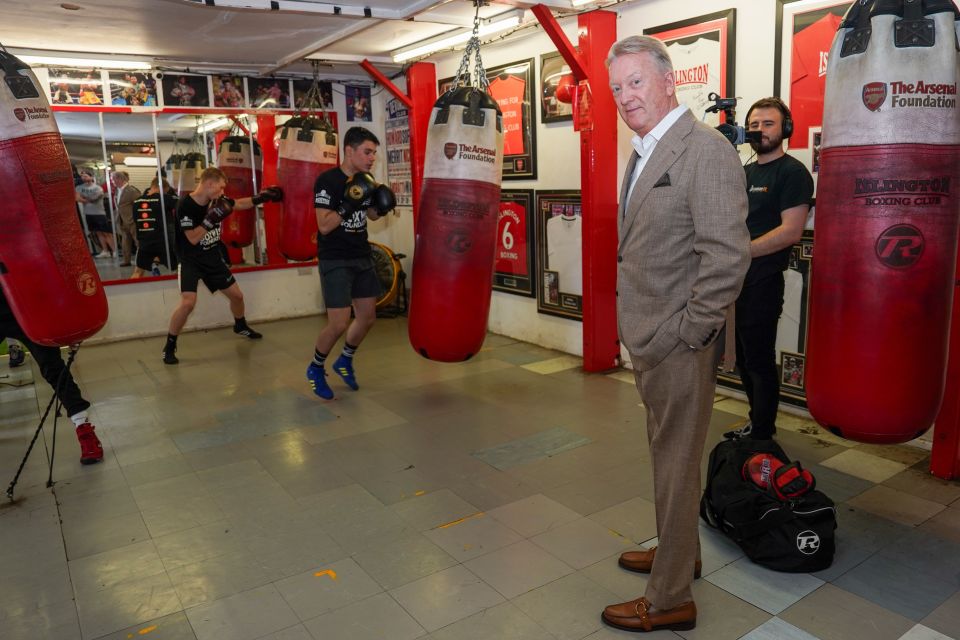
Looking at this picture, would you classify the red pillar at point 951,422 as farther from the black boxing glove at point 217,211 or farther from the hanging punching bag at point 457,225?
the black boxing glove at point 217,211

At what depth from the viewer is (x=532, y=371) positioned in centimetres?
539

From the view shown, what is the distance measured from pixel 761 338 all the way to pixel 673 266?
169 centimetres

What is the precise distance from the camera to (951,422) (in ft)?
10.7

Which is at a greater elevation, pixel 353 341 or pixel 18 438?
pixel 353 341

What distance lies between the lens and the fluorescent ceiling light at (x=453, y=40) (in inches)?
205

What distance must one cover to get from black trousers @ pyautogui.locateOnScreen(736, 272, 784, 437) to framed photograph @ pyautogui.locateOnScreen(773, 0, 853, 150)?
0.97m

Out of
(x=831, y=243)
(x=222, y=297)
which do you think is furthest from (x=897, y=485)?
(x=222, y=297)

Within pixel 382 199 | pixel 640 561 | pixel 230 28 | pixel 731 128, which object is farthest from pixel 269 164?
pixel 640 561

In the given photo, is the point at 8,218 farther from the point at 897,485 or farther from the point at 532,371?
the point at 897,485

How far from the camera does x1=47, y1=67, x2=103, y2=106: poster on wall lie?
638 centimetres

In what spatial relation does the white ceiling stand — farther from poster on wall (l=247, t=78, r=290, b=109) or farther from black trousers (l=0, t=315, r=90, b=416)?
black trousers (l=0, t=315, r=90, b=416)

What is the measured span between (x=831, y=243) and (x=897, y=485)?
1449 mm

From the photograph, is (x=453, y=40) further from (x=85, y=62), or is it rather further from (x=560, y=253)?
(x=85, y=62)

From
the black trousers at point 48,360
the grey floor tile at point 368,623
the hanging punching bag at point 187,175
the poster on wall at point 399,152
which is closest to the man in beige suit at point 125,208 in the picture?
the hanging punching bag at point 187,175
